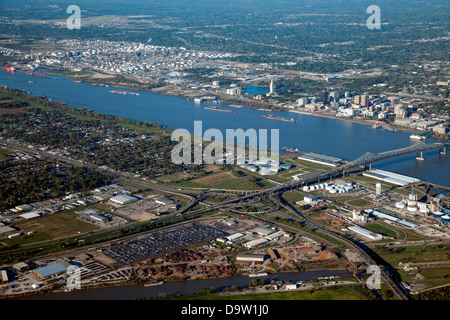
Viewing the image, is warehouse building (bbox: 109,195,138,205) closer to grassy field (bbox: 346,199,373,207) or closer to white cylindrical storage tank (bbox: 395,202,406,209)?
grassy field (bbox: 346,199,373,207)

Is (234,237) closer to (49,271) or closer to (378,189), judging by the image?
(49,271)

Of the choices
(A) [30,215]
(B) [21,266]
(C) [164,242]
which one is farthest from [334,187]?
(B) [21,266]

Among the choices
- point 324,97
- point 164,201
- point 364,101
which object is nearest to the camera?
point 164,201

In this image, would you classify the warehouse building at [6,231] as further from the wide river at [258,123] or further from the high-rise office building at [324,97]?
the high-rise office building at [324,97]

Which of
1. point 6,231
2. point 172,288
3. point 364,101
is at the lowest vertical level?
point 172,288

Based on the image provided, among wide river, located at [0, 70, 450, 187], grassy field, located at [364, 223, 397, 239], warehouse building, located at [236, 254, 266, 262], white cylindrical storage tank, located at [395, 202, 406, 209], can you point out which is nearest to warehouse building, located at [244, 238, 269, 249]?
warehouse building, located at [236, 254, 266, 262]

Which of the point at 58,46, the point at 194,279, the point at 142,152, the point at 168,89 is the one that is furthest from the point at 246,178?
the point at 58,46

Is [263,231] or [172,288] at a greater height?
[263,231]
